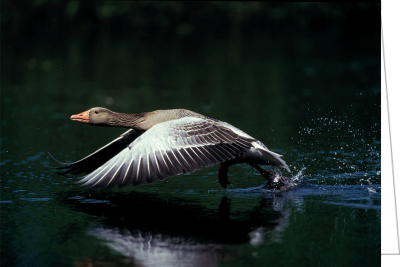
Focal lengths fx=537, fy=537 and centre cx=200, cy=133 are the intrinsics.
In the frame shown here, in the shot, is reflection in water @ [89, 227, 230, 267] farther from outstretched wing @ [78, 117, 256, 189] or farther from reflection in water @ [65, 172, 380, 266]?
outstretched wing @ [78, 117, 256, 189]

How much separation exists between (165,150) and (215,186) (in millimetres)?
1411

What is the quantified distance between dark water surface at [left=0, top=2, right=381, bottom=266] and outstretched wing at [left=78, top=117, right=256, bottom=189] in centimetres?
49

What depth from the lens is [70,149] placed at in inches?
420

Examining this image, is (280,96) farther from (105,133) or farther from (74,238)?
(74,238)

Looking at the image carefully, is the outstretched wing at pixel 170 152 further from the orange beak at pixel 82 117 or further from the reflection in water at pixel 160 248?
the orange beak at pixel 82 117

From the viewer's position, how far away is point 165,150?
23.0 ft

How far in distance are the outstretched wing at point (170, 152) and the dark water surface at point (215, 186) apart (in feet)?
1.61

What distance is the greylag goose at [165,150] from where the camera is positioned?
6.72m

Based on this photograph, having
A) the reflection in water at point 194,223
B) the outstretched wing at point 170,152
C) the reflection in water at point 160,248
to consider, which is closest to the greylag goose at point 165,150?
the outstretched wing at point 170,152

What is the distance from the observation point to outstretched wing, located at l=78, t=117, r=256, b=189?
6680 mm

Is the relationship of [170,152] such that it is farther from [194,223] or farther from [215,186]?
[215,186]

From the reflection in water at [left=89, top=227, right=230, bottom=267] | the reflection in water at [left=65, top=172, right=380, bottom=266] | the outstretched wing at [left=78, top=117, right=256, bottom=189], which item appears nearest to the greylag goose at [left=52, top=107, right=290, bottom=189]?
the outstretched wing at [left=78, top=117, right=256, bottom=189]

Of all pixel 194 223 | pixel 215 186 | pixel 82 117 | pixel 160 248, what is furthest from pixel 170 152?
pixel 82 117

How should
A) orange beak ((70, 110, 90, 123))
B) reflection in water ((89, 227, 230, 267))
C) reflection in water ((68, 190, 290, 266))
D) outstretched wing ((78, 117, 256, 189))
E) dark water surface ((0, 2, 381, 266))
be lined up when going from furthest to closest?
orange beak ((70, 110, 90, 123)), outstretched wing ((78, 117, 256, 189)), dark water surface ((0, 2, 381, 266)), reflection in water ((68, 190, 290, 266)), reflection in water ((89, 227, 230, 267))
